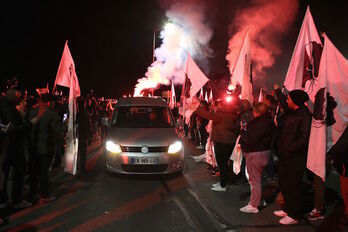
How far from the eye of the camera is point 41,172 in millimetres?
5941

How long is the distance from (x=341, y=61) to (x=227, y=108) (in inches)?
89.0

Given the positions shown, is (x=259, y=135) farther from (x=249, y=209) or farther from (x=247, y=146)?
(x=249, y=209)

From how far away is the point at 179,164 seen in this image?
7.64m

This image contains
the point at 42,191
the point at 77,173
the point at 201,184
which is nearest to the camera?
the point at 42,191

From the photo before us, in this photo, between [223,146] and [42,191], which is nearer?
[42,191]

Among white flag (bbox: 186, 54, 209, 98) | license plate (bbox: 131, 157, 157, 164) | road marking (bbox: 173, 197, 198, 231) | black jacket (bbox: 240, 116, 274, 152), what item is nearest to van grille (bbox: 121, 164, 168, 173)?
license plate (bbox: 131, 157, 157, 164)

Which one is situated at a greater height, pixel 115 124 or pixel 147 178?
pixel 115 124

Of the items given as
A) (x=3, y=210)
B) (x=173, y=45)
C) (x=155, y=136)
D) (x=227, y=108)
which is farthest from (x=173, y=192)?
(x=173, y=45)

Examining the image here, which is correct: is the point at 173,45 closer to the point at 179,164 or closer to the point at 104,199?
the point at 179,164

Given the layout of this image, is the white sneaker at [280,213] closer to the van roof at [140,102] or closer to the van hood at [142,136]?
the van hood at [142,136]

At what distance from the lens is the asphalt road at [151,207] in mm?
4840

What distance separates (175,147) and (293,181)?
10.2 feet

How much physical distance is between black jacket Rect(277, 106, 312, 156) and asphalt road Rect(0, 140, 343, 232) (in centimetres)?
117

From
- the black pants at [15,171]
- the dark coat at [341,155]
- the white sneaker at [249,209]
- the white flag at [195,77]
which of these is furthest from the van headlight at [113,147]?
the white flag at [195,77]
